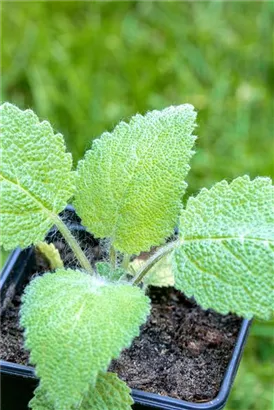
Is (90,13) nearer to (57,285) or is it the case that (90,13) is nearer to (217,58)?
(217,58)

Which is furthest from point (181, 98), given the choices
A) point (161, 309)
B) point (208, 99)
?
point (161, 309)

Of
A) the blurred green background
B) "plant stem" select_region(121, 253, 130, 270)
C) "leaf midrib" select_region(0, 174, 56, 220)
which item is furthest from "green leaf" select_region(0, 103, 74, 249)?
the blurred green background

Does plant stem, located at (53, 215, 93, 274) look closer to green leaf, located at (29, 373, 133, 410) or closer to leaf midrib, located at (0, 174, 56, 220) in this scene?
leaf midrib, located at (0, 174, 56, 220)

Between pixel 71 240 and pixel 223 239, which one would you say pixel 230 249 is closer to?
pixel 223 239

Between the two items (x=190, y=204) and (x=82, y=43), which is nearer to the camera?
(x=190, y=204)

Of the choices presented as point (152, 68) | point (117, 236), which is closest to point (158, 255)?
point (117, 236)

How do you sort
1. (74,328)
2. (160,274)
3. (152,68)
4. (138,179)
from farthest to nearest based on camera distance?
1. (152,68)
2. (160,274)
3. (138,179)
4. (74,328)
